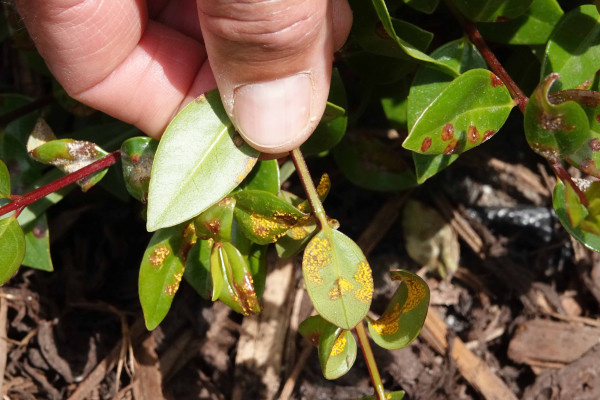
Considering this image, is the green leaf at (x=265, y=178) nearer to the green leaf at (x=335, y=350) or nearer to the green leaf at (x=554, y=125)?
the green leaf at (x=335, y=350)

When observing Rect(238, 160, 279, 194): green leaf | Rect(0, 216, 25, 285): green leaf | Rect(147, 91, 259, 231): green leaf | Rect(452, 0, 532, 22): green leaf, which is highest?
Rect(452, 0, 532, 22): green leaf

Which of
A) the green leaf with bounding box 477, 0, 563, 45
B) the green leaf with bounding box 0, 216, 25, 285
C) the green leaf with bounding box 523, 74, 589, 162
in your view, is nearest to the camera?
the green leaf with bounding box 523, 74, 589, 162

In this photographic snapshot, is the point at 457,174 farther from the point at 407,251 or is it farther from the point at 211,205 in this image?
the point at 211,205

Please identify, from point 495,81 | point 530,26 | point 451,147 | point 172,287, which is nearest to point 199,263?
point 172,287

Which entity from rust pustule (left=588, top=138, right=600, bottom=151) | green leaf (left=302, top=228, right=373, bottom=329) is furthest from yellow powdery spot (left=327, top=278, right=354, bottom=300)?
rust pustule (left=588, top=138, right=600, bottom=151)

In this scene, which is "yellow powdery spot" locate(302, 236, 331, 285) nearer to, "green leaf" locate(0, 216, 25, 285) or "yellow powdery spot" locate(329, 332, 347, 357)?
"yellow powdery spot" locate(329, 332, 347, 357)

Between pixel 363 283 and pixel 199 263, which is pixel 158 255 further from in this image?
pixel 363 283
